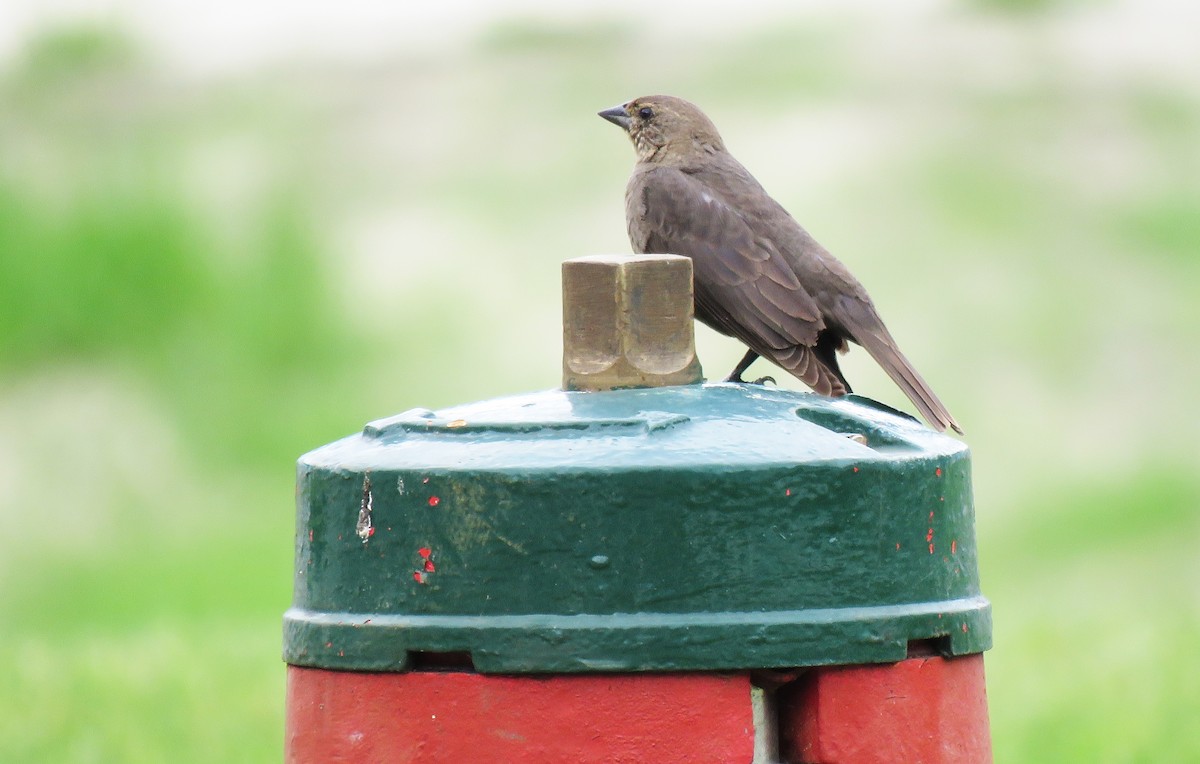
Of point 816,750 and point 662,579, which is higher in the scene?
point 662,579

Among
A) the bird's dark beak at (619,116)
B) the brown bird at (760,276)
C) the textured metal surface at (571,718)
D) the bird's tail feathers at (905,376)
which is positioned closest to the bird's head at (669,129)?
the bird's dark beak at (619,116)

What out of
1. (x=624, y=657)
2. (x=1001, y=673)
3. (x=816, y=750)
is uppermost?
(x=624, y=657)

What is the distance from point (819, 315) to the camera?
5.21 m

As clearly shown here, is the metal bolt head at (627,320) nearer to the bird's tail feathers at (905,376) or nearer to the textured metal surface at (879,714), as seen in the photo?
the textured metal surface at (879,714)

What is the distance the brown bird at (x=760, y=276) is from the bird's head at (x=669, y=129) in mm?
178

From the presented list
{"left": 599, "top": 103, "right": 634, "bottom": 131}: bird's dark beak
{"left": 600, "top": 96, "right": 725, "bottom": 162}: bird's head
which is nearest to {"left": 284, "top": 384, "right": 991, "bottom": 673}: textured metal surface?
{"left": 600, "top": 96, "right": 725, "bottom": 162}: bird's head

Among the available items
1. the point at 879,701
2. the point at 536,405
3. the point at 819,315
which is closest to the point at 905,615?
the point at 879,701

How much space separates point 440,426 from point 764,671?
61cm

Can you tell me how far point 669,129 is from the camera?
634 cm

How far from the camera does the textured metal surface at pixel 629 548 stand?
2.41 meters

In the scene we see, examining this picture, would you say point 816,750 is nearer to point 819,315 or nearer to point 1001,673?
point 819,315

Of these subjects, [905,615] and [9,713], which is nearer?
[905,615]

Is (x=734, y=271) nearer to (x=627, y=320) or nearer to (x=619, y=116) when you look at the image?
(x=619, y=116)

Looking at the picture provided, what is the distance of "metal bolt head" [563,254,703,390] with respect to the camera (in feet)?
9.20
